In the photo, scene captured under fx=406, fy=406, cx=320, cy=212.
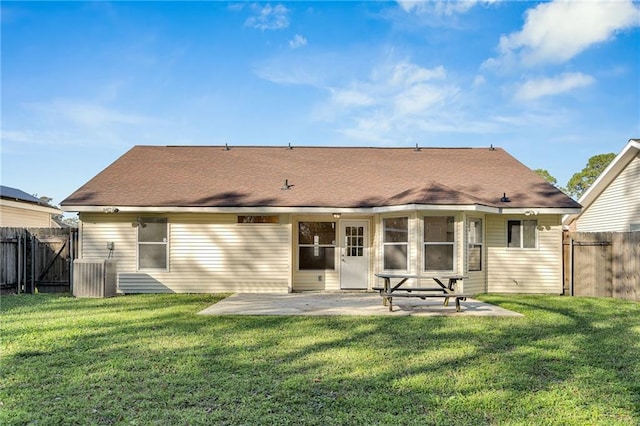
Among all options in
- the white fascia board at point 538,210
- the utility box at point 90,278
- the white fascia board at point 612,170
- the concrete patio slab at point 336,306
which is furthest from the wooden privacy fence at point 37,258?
the white fascia board at point 612,170

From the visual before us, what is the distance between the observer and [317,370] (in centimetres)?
467

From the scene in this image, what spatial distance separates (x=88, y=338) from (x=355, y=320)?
4.41m

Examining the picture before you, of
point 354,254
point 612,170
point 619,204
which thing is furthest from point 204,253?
point 619,204

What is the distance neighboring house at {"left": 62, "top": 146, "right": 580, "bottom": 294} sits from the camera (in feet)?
36.8

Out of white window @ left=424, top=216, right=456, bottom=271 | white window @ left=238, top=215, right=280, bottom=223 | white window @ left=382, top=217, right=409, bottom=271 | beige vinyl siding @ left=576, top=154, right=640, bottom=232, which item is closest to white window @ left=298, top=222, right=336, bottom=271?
white window @ left=238, top=215, right=280, bottom=223

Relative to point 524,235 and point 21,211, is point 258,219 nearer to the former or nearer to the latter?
point 524,235

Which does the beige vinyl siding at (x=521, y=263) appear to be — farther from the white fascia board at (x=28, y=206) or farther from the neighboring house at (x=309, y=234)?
the white fascia board at (x=28, y=206)

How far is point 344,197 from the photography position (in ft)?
39.7

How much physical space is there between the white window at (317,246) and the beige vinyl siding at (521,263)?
15.2 ft

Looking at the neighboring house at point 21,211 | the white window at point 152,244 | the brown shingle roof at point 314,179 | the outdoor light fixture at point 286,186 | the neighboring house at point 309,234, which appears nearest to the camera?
the neighboring house at point 309,234

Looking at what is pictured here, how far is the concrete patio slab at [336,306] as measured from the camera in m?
8.39

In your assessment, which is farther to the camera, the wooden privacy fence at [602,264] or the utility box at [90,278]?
the wooden privacy fence at [602,264]

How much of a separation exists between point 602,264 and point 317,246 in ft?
26.6

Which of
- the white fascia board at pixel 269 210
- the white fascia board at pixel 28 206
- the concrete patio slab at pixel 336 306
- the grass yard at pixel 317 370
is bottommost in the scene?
the concrete patio slab at pixel 336 306
